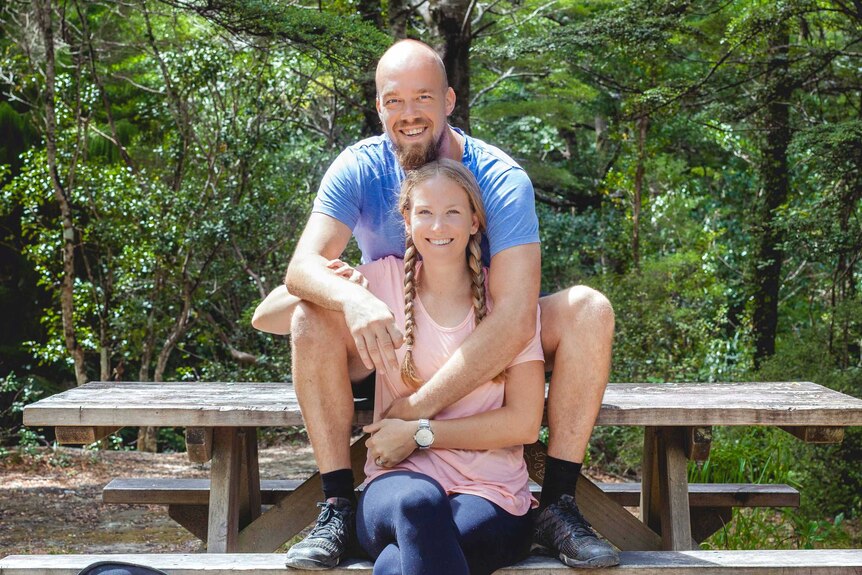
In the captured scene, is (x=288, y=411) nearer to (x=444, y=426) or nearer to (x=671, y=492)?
(x=444, y=426)

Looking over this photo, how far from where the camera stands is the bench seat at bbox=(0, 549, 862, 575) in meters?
2.68

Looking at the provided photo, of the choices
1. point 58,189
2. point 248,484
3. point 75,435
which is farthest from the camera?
point 58,189

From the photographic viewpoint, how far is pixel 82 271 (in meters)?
10.3

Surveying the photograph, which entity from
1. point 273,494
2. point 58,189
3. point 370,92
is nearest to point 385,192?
point 273,494

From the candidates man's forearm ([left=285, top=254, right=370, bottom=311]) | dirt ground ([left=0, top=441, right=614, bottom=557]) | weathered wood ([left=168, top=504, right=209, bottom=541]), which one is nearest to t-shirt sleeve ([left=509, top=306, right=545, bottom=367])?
man's forearm ([left=285, top=254, right=370, bottom=311])

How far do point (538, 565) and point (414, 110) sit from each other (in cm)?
145

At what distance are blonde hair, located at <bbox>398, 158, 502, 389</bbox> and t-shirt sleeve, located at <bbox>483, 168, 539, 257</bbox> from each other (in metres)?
0.04

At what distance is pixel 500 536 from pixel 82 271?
27.9 ft

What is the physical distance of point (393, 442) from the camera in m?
2.79

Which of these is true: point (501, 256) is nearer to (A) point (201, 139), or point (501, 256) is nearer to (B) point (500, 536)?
(B) point (500, 536)

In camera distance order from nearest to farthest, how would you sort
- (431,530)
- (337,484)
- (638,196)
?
(431,530)
(337,484)
(638,196)

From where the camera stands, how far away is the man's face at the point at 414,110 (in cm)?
321

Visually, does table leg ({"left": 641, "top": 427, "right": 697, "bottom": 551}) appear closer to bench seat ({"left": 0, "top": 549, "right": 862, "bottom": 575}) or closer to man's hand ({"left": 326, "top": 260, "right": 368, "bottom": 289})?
bench seat ({"left": 0, "top": 549, "right": 862, "bottom": 575})

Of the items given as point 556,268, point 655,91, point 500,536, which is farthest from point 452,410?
point 556,268
